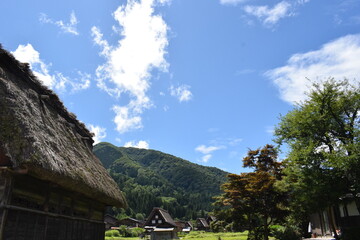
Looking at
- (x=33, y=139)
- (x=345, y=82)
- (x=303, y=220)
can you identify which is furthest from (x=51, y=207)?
(x=303, y=220)

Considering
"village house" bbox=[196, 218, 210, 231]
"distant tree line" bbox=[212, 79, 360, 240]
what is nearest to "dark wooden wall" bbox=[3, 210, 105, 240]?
"distant tree line" bbox=[212, 79, 360, 240]

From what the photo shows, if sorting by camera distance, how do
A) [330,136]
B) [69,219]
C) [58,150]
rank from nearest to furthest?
[58,150] → [69,219] → [330,136]

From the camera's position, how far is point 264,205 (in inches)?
881

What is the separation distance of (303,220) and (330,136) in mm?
11855

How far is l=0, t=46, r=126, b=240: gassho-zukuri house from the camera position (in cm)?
627

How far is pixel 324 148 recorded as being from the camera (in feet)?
61.0

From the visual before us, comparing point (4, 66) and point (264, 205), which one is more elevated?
point (4, 66)

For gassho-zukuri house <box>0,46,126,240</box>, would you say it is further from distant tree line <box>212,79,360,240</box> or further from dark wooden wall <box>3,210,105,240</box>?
distant tree line <box>212,79,360,240</box>

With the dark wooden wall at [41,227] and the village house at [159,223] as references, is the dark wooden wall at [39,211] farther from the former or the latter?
the village house at [159,223]

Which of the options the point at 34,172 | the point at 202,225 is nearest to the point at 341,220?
the point at 34,172

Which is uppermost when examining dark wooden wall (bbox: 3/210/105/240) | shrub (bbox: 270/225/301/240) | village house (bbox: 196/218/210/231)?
A: village house (bbox: 196/218/210/231)

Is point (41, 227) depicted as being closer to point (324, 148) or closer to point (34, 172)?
point (34, 172)

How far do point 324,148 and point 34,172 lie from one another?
17.7 metres

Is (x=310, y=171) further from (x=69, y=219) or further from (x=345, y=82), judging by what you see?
(x=69, y=219)
